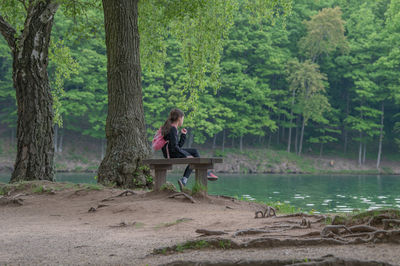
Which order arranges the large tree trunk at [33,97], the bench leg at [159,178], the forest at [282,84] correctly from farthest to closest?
the forest at [282,84], the large tree trunk at [33,97], the bench leg at [159,178]

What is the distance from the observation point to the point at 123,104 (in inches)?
416

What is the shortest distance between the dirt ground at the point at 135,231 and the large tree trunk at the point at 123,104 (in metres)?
0.82

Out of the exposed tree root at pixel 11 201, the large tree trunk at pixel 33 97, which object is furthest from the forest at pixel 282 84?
the exposed tree root at pixel 11 201

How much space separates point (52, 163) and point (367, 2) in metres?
44.4

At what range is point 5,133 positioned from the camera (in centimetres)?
4041

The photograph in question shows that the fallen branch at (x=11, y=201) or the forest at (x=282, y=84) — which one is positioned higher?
the forest at (x=282, y=84)

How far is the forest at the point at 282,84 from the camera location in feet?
130

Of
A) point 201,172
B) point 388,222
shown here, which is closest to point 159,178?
point 201,172

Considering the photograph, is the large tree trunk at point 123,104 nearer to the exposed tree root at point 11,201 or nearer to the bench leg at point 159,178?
the bench leg at point 159,178

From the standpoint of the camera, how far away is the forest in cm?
3950

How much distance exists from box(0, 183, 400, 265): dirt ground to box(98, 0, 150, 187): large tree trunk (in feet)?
2.69

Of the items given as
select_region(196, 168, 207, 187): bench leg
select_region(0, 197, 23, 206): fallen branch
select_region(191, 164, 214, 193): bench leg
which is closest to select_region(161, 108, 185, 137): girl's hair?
select_region(191, 164, 214, 193): bench leg

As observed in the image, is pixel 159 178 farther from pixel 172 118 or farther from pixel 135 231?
pixel 135 231

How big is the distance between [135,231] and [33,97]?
5.96 m
